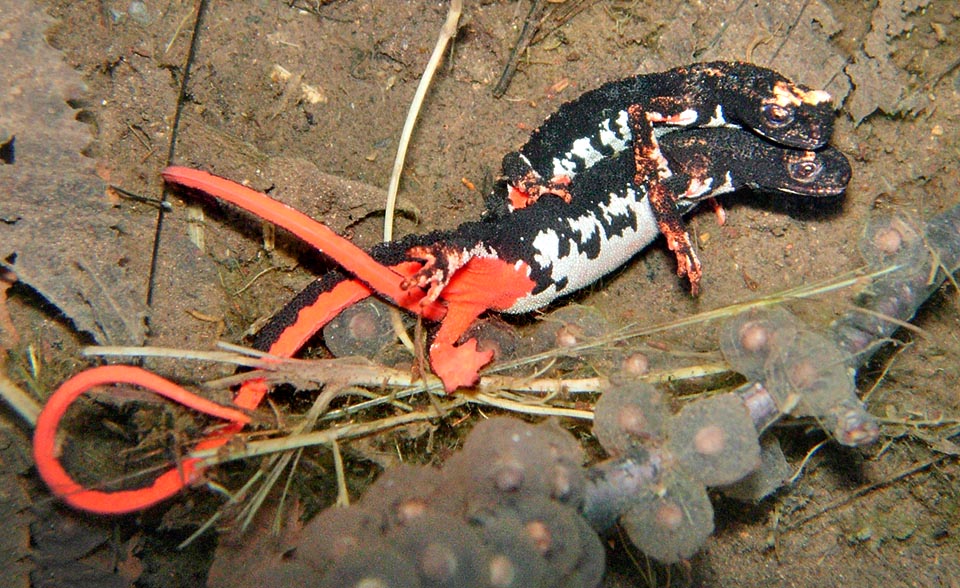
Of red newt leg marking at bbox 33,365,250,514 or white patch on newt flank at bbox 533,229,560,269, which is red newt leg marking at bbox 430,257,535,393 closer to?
white patch on newt flank at bbox 533,229,560,269

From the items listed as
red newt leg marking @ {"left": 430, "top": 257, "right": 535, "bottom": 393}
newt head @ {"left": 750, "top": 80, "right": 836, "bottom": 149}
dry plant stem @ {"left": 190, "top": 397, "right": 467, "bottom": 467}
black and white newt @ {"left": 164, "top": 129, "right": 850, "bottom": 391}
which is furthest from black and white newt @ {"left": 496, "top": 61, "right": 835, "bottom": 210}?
dry plant stem @ {"left": 190, "top": 397, "right": 467, "bottom": 467}

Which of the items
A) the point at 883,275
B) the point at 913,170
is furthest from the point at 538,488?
the point at 913,170

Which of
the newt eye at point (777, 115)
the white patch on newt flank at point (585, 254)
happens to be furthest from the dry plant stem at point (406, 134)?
the newt eye at point (777, 115)

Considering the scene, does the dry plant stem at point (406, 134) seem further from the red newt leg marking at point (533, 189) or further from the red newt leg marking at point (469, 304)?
the red newt leg marking at point (533, 189)

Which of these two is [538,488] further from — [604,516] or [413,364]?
[413,364]

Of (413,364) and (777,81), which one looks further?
(777,81)
